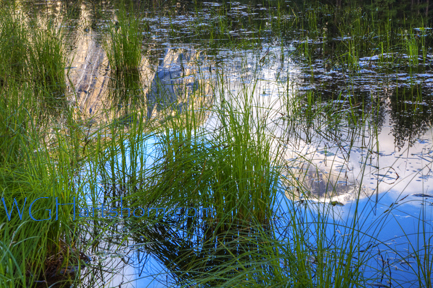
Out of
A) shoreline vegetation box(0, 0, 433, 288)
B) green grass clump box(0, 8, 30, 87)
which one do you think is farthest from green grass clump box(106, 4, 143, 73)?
green grass clump box(0, 8, 30, 87)

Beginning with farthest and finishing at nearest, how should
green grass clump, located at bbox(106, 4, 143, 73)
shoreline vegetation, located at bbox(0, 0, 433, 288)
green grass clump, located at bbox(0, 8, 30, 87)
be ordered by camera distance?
green grass clump, located at bbox(106, 4, 143, 73) < green grass clump, located at bbox(0, 8, 30, 87) < shoreline vegetation, located at bbox(0, 0, 433, 288)

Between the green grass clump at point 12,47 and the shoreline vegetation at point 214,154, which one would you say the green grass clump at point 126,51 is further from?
the green grass clump at point 12,47

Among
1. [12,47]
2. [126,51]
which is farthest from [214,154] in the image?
[126,51]

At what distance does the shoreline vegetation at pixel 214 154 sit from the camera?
184cm

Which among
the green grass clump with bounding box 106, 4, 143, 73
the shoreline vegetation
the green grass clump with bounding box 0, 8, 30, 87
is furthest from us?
the green grass clump with bounding box 106, 4, 143, 73

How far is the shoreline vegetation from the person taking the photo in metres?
1.84

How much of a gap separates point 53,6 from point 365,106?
7.77 metres

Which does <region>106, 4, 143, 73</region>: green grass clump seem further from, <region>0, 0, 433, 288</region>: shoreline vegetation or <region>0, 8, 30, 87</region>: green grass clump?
<region>0, 8, 30, 87</region>: green grass clump

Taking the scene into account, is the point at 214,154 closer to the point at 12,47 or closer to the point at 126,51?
the point at 12,47

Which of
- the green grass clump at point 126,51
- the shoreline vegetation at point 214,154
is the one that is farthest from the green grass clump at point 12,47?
the green grass clump at point 126,51

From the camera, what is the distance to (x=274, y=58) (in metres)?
5.64

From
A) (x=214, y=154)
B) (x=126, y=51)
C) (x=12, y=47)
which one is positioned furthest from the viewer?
(x=126, y=51)

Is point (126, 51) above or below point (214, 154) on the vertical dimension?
above

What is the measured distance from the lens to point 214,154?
2.30 m
